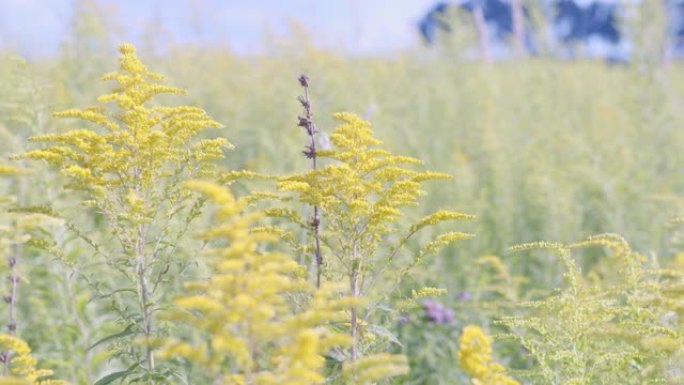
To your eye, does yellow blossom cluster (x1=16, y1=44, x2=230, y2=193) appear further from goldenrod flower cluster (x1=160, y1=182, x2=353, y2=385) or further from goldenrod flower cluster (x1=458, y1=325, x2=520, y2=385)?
goldenrod flower cluster (x1=458, y1=325, x2=520, y2=385)

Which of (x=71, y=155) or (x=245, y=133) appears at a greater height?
(x=245, y=133)

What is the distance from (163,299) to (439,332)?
1.50m

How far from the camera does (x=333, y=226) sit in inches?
102

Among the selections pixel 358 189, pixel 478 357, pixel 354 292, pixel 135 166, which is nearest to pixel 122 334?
pixel 135 166

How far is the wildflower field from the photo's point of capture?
207cm

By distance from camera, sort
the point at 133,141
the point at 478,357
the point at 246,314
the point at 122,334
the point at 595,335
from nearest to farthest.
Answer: the point at 246,314 < the point at 478,357 < the point at 595,335 < the point at 122,334 < the point at 133,141

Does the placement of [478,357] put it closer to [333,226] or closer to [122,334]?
[333,226]

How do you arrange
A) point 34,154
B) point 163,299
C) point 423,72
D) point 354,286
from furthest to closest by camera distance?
point 423,72
point 163,299
point 354,286
point 34,154

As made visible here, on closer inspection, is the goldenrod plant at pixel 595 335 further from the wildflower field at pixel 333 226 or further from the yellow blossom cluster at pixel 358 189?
the yellow blossom cluster at pixel 358 189

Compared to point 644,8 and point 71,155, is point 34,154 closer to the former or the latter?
point 71,155

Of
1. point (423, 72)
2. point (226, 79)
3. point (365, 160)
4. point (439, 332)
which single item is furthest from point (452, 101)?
point (365, 160)

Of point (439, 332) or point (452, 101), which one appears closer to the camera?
point (439, 332)

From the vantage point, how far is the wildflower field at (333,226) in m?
2.07

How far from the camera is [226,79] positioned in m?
11.2
